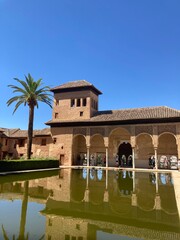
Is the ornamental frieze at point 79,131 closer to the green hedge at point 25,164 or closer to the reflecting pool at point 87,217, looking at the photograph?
the green hedge at point 25,164

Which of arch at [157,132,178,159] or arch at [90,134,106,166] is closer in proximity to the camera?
arch at [157,132,178,159]

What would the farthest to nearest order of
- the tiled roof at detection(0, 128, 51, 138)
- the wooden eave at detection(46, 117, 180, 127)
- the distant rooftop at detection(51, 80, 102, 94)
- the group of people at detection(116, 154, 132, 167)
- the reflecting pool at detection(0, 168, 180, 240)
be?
the tiled roof at detection(0, 128, 51, 138)
the group of people at detection(116, 154, 132, 167)
the distant rooftop at detection(51, 80, 102, 94)
the wooden eave at detection(46, 117, 180, 127)
the reflecting pool at detection(0, 168, 180, 240)

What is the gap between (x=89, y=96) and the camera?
1178 inches

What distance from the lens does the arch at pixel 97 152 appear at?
100 feet

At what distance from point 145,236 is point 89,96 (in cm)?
2571

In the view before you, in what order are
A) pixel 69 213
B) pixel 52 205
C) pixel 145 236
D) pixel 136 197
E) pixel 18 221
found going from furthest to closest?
1. pixel 136 197
2. pixel 52 205
3. pixel 69 213
4. pixel 18 221
5. pixel 145 236

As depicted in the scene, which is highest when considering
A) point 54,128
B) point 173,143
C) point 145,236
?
point 54,128

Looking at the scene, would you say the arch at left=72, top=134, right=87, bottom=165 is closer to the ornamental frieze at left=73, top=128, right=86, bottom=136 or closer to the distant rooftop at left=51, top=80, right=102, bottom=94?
the ornamental frieze at left=73, top=128, right=86, bottom=136

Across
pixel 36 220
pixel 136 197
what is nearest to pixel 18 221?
pixel 36 220

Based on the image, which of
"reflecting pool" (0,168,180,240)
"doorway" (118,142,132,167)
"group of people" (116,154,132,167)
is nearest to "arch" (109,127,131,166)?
"group of people" (116,154,132,167)

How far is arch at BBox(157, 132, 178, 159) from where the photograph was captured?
26.5 m

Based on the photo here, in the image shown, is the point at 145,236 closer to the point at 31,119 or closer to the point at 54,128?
the point at 31,119

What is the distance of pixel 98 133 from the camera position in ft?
91.1

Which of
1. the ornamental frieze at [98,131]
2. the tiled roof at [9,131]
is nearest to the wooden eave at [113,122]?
the ornamental frieze at [98,131]
